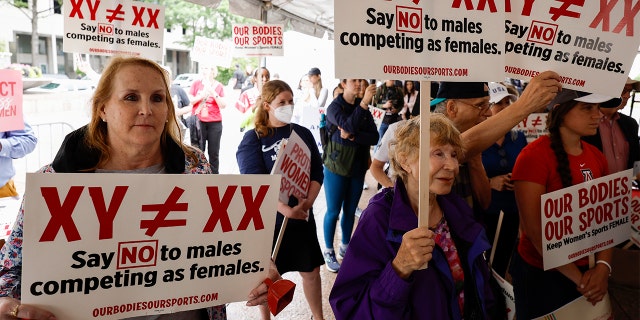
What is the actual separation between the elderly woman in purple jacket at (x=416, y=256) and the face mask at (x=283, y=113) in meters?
1.61

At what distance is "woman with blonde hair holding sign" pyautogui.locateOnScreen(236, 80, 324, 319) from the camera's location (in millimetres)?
3469

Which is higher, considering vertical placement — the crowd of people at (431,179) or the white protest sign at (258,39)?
the white protest sign at (258,39)

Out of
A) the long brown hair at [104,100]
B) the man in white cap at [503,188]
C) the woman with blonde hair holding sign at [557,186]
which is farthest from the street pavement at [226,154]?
the woman with blonde hair holding sign at [557,186]

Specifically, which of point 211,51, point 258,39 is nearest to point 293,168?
point 258,39

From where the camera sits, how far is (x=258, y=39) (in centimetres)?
707

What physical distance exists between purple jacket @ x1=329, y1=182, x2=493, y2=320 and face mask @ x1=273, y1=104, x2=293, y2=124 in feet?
5.62

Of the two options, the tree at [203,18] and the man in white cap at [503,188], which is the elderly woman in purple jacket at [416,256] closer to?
the man in white cap at [503,188]

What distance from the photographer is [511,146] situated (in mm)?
3469

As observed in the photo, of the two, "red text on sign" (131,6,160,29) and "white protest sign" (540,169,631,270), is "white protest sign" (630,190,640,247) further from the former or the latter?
"red text on sign" (131,6,160,29)

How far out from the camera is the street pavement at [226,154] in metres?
4.07

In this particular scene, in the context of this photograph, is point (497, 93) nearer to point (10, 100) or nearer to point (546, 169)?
point (546, 169)

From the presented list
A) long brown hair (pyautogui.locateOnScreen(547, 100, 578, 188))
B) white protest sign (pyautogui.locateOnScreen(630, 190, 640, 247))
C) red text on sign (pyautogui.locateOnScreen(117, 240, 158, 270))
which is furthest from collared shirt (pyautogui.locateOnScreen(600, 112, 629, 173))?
red text on sign (pyautogui.locateOnScreen(117, 240, 158, 270))

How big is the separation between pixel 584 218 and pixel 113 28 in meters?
3.42

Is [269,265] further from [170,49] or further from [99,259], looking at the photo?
[170,49]
